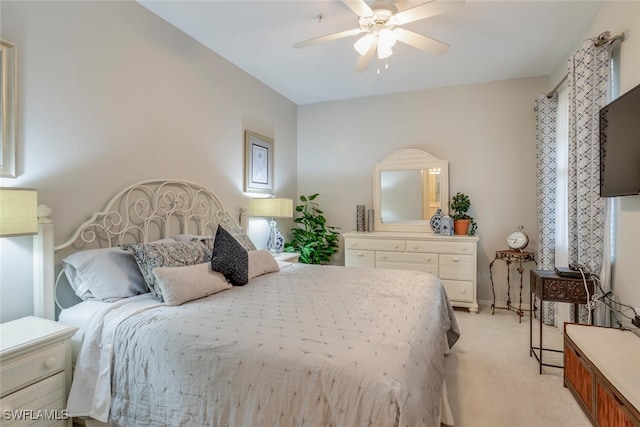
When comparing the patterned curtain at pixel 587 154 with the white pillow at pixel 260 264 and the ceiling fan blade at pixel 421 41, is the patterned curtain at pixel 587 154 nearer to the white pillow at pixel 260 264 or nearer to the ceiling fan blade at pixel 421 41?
the ceiling fan blade at pixel 421 41

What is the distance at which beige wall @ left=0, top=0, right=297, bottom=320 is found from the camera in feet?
5.95

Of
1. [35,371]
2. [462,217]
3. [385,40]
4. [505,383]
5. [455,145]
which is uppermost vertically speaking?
[385,40]

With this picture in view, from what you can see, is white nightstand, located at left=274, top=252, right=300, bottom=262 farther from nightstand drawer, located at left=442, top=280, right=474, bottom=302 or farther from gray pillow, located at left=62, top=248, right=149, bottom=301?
nightstand drawer, located at left=442, top=280, right=474, bottom=302

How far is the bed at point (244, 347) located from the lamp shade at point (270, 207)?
4.17 ft

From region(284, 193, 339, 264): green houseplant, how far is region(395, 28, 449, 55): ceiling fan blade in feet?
8.34

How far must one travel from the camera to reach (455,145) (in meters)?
4.14

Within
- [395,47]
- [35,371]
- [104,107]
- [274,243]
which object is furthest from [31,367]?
[395,47]

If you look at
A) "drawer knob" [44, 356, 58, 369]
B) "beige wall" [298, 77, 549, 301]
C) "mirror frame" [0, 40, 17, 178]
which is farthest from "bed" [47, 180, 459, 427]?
"beige wall" [298, 77, 549, 301]

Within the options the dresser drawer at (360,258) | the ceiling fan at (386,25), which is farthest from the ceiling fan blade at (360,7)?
the dresser drawer at (360,258)

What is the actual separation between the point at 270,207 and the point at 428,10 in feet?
7.71

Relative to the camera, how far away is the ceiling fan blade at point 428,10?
1.83 meters

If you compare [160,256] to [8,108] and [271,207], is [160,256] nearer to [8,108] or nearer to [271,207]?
[8,108]

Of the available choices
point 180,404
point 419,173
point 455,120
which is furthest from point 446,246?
point 180,404

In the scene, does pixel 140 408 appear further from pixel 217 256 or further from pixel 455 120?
pixel 455 120
